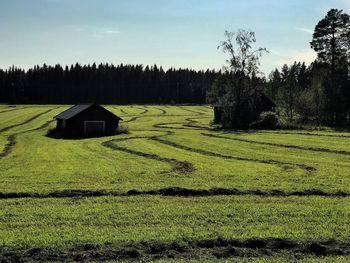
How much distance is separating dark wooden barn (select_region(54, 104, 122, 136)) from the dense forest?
25.3 meters

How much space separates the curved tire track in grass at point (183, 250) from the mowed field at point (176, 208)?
3 centimetres

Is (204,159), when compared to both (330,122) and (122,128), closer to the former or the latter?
(122,128)

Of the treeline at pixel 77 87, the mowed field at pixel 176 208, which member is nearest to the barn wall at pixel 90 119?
the mowed field at pixel 176 208

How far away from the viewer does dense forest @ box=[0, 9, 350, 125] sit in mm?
80812

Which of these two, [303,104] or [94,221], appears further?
[303,104]

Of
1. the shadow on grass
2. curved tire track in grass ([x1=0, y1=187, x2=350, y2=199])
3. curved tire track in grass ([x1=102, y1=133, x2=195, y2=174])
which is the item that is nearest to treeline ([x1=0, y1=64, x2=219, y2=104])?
the shadow on grass

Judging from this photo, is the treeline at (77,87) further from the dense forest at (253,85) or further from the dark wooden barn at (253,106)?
the dark wooden barn at (253,106)

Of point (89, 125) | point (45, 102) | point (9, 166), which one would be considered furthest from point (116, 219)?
point (45, 102)

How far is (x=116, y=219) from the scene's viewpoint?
16125mm

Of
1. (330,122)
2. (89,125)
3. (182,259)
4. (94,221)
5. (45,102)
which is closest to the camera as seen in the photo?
(182,259)

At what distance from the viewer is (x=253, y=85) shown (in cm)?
8238

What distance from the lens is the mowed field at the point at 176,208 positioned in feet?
41.8

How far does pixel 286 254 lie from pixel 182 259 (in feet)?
8.87

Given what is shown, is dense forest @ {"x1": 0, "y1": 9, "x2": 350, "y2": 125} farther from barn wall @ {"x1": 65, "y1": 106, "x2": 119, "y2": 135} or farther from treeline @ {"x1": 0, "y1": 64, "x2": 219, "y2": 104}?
barn wall @ {"x1": 65, "y1": 106, "x2": 119, "y2": 135}
